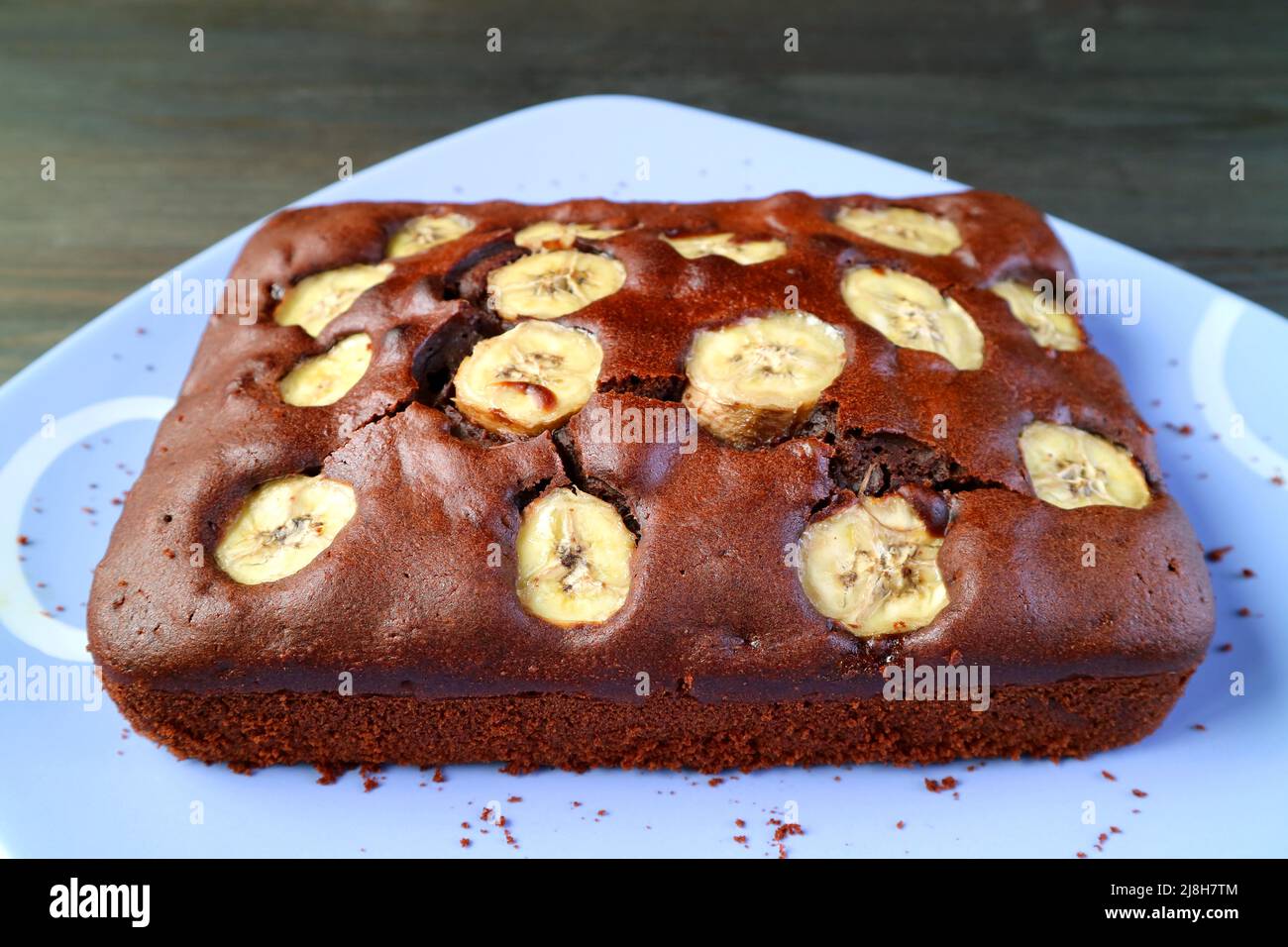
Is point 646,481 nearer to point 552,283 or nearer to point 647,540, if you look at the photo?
point 647,540

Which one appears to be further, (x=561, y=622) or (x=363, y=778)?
(x=363, y=778)

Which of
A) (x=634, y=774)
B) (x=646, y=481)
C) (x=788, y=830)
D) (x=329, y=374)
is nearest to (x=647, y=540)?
(x=646, y=481)

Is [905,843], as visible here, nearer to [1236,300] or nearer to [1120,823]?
[1120,823]

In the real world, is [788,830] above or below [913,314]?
below

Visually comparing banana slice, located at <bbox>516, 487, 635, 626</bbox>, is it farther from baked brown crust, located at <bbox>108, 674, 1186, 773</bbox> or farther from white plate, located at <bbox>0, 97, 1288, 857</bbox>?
white plate, located at <bbox>0, 97, 1288, 857</bbox>

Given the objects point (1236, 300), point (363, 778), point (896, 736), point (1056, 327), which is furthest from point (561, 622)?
point (1236, 300)

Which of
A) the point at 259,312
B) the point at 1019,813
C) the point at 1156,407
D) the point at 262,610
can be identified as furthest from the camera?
the point at 1156,407
